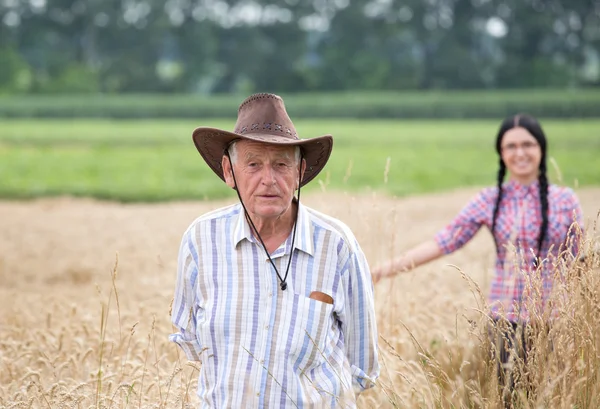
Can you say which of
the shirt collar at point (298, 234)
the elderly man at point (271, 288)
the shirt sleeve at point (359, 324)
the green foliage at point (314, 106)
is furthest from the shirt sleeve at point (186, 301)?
the green foliage at point (314, 106)

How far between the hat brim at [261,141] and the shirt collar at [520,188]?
170 cm

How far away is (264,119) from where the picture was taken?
9.29ft

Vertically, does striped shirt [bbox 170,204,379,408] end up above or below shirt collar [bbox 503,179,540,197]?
below

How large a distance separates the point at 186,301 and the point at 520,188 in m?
2.10

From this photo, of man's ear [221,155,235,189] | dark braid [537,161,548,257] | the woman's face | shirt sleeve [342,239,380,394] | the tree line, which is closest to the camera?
shirt sleeve [342,239,380,394]

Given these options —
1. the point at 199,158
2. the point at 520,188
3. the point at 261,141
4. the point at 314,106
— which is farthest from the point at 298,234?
the point at 314,106

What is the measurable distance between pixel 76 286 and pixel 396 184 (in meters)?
13.0

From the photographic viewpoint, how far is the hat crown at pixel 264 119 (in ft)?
9.25

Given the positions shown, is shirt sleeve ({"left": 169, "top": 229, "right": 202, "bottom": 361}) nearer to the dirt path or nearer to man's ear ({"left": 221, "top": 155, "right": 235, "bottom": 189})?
man's ear ({"left": 221, "top": 155, "right": 235, "bottom": 189})

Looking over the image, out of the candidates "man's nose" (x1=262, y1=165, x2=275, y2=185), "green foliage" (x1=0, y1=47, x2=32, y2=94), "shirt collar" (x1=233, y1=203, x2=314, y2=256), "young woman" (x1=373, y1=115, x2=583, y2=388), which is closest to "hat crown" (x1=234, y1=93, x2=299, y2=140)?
"man's nose" (x1=262, y1=165, x2=275, y2=185)

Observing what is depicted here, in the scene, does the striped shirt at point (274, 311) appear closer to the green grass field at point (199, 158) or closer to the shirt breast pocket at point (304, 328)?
the shirt breast pocket at point (304, 328)

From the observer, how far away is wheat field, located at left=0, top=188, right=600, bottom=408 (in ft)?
10.0

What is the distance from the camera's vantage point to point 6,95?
50062mm

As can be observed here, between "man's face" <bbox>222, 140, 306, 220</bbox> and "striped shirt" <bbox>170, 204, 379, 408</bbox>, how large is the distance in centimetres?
7
